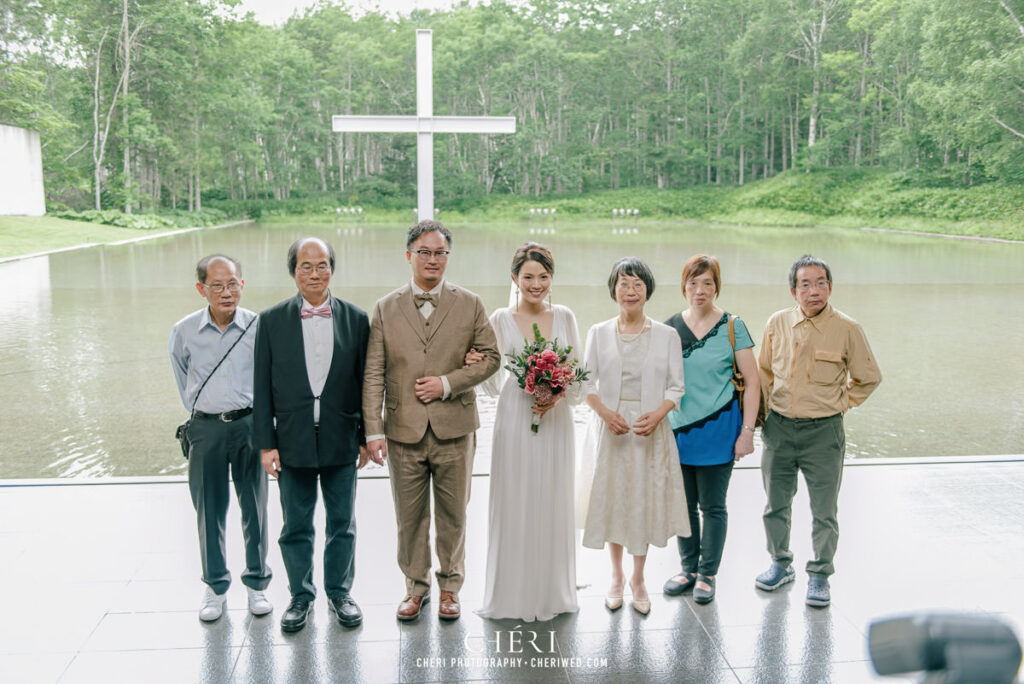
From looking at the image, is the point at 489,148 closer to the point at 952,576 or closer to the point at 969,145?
the point at 969,145

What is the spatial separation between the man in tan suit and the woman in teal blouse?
777 mm

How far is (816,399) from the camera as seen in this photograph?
3.22 metres

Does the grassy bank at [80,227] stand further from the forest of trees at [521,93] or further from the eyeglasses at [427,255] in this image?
the eyeglasses at [427,255]

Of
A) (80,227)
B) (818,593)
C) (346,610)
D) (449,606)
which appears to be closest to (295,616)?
(346,610)

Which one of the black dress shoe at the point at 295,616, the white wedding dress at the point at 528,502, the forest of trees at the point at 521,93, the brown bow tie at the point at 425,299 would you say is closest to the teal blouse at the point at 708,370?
the white wedding dress at the point at 528,502

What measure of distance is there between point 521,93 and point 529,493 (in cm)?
3998

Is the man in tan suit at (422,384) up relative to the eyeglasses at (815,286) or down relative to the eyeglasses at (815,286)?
down

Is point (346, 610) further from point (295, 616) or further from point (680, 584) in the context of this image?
point (680, 584)

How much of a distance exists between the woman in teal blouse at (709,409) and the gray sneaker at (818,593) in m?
0.36

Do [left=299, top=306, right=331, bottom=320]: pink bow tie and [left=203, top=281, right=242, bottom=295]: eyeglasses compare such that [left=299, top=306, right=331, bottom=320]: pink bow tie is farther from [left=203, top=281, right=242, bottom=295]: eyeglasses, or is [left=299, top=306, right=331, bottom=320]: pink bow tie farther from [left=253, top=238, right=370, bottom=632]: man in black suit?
[left=203, top=281, right=242, bottom=295]: eyeglasses

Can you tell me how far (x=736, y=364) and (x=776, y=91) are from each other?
42118 mm

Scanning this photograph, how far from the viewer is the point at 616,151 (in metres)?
44.0

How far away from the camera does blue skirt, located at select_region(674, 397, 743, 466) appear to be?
3186mm

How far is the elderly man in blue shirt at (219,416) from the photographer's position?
3027 mm
